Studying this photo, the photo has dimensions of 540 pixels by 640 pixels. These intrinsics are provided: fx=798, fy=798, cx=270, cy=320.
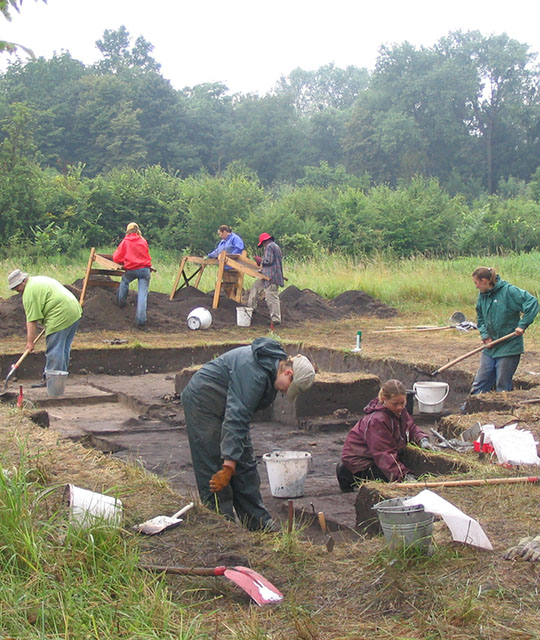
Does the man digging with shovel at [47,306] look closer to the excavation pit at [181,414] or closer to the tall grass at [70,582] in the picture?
the excavation pit at [181,414]

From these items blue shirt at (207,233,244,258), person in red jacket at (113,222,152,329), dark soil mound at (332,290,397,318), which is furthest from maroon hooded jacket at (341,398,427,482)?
dark soil mound at (332,290,397,318)

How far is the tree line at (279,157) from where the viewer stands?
2845 cm

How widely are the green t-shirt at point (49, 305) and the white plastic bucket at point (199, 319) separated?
611 centimetres

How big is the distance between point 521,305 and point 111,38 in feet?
222

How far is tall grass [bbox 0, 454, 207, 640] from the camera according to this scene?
9.86 feet

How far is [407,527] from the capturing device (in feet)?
12.1

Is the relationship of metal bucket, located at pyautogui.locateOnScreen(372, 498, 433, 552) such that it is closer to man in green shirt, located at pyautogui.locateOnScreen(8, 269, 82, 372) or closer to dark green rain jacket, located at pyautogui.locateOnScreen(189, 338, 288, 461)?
dark green rain jacket, located at pyautogui.locateOnScreen(189, 338, 288, 461)

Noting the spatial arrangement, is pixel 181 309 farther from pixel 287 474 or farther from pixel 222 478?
pixel 222 478

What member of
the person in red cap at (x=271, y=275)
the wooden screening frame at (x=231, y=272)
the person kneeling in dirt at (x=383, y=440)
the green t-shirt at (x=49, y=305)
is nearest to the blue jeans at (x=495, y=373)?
the person kneeling in dirt at (x=383, y=440)

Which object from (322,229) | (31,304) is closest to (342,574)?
(31,304)

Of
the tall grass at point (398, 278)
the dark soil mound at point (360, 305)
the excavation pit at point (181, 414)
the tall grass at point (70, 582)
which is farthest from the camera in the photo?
the tall grass at point (398, 278)

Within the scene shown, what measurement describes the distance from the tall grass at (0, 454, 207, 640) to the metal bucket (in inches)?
42.3

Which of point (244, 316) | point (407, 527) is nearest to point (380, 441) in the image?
point (407, 527)

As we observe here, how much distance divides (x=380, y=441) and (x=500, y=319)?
306 centimetres
